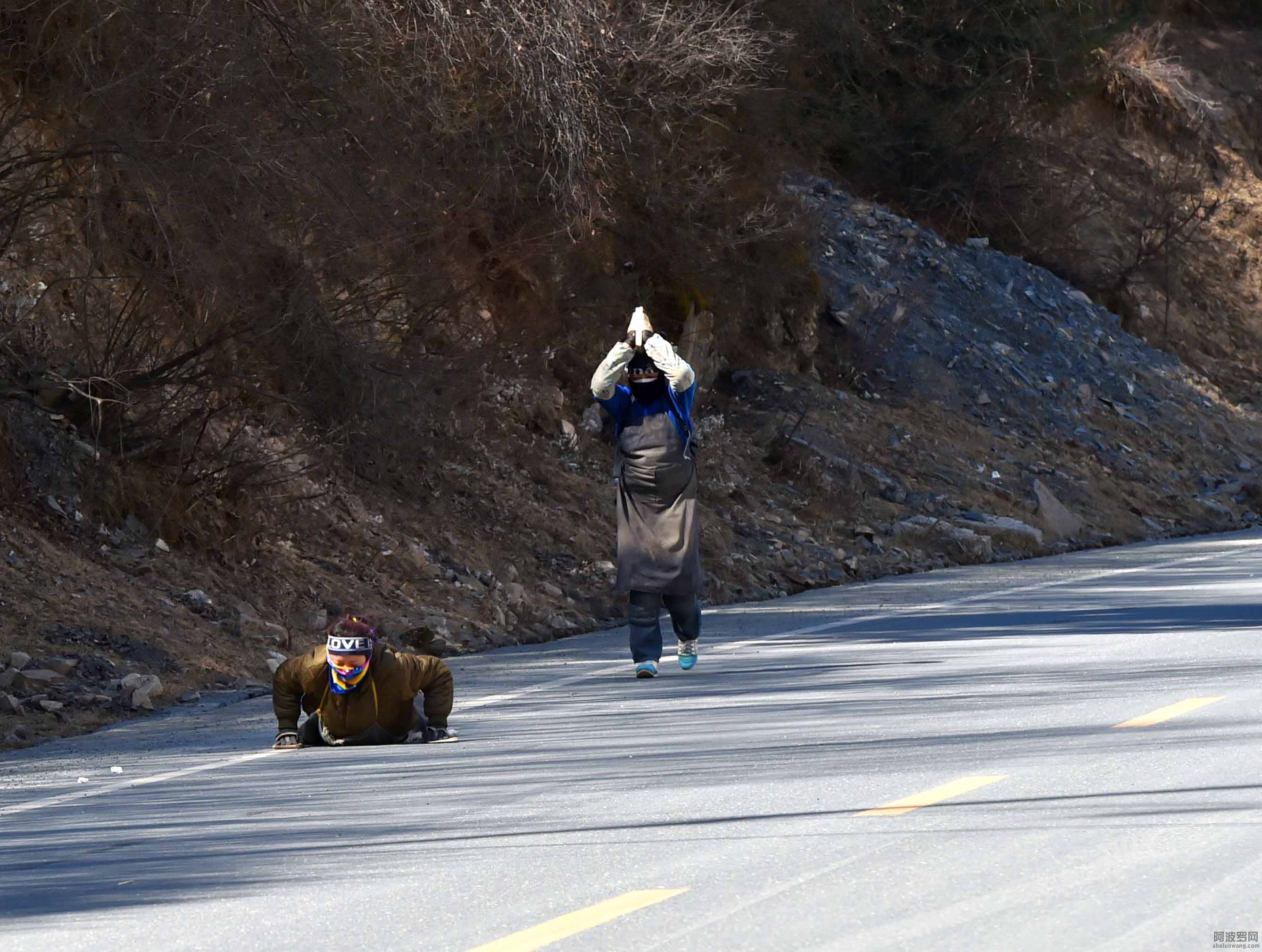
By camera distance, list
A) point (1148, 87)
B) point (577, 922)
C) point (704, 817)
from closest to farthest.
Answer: point (577, 922) < point (704, 817) < point (1148, 87)

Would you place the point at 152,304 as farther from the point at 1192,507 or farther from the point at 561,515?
the point at 1192,507

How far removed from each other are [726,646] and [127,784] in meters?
5.64

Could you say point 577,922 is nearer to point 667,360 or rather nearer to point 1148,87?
point 667,360

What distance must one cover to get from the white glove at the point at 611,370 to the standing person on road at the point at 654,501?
97 millimetres

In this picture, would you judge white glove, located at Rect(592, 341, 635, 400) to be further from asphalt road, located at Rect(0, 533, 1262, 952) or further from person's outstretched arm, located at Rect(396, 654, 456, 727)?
person's outstretched arm, located at Rect(396, 654, 456, 727)

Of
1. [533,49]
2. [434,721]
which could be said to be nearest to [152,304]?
[533,49]

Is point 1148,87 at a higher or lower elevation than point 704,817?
higher

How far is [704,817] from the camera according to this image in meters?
7.28

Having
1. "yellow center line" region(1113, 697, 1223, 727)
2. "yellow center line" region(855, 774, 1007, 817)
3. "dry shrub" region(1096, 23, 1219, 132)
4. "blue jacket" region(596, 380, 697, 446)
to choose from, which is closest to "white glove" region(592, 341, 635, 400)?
"blue jacket" region(596, 380, 697, 446)

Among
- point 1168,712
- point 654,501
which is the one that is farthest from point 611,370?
point 1168,712

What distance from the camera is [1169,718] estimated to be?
938 cm

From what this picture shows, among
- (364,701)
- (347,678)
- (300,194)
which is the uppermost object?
(300,194)

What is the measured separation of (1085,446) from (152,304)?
53.9 feet

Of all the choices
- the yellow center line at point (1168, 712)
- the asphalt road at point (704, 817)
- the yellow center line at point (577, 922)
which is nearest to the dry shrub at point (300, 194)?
the asphalt road at point (704, 817)
